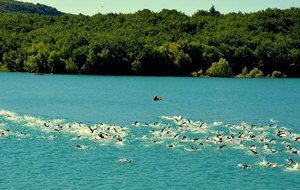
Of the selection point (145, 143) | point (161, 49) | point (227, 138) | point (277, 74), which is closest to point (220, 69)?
point (277, 74)

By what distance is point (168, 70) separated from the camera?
151 m

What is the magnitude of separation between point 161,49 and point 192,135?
103964mm

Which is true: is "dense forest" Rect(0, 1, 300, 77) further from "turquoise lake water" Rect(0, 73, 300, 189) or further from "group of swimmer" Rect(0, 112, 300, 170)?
"group of swimmer" Rect(0, 112, 300, 170)

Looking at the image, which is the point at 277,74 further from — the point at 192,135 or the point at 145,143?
the point at 145,143

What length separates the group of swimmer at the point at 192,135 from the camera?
145 feet

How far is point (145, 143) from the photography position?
4634cm

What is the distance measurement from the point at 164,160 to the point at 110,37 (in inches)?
5025

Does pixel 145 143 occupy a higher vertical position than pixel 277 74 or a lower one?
lower

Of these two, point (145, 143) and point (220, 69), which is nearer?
point (145, 143)

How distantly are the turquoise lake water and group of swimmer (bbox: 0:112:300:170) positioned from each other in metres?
0.09

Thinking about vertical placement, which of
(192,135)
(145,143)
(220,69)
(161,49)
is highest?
(161,49)

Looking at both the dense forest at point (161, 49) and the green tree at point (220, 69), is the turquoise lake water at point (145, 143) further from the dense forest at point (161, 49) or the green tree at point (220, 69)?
the dense forest at point (161, 49)

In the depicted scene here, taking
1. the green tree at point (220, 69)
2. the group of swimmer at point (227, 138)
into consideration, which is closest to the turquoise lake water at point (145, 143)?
the group of swimmer at point (227, 138)

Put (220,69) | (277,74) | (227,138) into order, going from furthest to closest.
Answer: (277,74) → (220,69) → (227,138)
